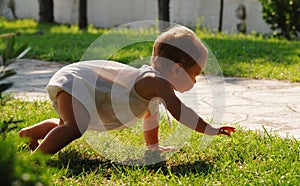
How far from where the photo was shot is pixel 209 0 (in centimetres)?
1388

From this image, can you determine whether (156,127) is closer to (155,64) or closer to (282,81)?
(155,64)

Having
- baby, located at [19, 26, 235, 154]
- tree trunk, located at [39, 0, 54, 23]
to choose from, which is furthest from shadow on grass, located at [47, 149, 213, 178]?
tree trunk, located at [39, 0, 54, 23]

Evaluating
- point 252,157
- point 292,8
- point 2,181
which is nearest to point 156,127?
point 252,157

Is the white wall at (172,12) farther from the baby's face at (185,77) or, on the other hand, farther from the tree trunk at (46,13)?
the baby's face at (185,77)

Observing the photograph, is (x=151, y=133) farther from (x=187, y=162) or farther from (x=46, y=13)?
(x=46, y=13)

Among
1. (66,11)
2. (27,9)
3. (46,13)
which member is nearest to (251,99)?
(46,13)

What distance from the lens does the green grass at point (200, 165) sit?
9.00ft

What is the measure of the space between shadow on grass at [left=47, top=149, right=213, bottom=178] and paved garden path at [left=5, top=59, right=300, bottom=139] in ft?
3.09

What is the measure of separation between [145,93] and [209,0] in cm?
1105

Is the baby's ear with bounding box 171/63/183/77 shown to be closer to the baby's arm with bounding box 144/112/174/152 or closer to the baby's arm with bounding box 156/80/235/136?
the baby's arm with bounding box 156/80/235/136

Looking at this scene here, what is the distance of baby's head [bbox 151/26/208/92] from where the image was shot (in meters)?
3.05

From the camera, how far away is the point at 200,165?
302 cm

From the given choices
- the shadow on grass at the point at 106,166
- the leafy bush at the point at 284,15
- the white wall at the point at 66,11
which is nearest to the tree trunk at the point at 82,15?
the white wall at the point at 66,11

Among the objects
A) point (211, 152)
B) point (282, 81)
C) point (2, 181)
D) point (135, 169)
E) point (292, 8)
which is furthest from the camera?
point (292, 8)
